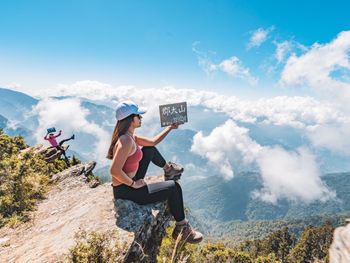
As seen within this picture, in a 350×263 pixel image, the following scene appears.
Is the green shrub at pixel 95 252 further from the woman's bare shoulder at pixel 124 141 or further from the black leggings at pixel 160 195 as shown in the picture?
the woman's bare shoulder at pixel 124 141

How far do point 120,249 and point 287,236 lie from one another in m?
91.2

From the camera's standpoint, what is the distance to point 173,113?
797cm

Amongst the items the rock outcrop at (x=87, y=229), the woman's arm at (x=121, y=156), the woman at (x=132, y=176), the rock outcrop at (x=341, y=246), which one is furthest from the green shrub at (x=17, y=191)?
the rock outcrop at (x=341, y=246)

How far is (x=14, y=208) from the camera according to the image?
959cm

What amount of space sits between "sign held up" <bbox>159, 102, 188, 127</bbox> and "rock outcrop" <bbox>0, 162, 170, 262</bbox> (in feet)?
7.49

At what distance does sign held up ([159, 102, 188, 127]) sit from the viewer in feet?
25.7

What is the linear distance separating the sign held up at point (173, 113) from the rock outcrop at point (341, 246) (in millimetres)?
5379

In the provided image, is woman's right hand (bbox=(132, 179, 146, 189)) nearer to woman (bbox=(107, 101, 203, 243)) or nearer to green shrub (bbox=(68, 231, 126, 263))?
woman (bbox=(107, 101, 203, 243))

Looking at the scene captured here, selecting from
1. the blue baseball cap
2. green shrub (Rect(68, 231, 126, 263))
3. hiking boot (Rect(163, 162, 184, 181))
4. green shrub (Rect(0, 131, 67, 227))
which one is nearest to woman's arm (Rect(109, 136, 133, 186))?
the blue baseball cap

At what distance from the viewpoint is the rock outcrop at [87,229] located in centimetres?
571

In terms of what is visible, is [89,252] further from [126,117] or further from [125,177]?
[126,117]

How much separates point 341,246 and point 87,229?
5230mm

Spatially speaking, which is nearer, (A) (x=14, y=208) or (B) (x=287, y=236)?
(A) (x=14, y=208)

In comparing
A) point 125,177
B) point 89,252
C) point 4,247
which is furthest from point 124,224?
point 4,247
